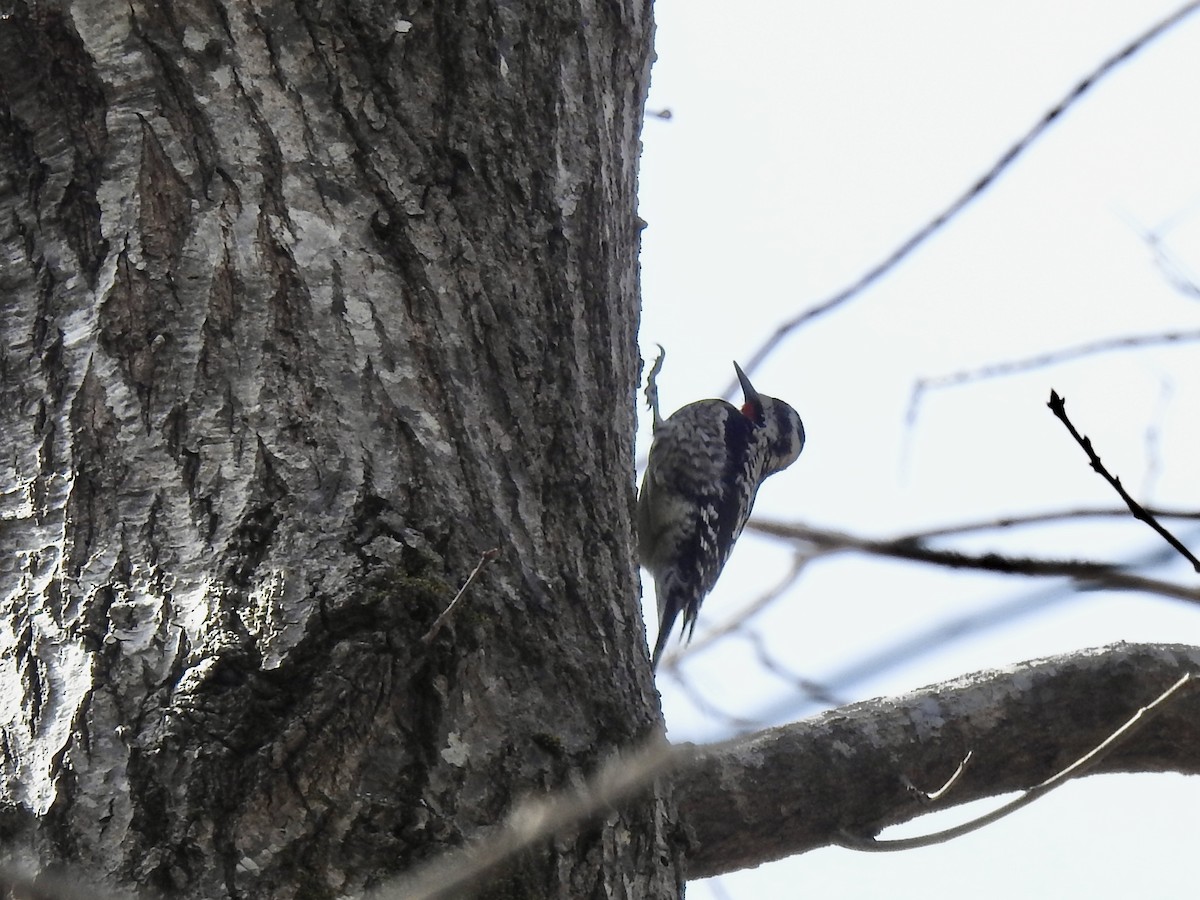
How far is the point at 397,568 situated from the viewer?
4.99ft

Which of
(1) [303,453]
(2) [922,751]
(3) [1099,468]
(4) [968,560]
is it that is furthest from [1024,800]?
(4) [968,560]

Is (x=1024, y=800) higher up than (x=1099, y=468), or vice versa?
(x=1099, y=468)

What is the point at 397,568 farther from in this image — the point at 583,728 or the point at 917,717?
the point at 917,717

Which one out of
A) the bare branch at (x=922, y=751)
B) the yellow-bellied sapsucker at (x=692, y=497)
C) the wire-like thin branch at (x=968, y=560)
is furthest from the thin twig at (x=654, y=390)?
the wire-like thin branch at (x=968, y=560)

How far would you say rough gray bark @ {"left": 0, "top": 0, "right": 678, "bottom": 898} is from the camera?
140 cm

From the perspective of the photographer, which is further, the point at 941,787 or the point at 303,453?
the point at 941,787

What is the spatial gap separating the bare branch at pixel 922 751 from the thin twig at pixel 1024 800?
58 millimetres

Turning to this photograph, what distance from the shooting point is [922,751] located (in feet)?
7.63

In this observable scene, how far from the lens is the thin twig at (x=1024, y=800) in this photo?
1.52m

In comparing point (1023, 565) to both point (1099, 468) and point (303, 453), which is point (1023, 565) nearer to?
point (1099, 468)

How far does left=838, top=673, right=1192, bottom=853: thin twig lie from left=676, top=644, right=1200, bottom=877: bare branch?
58 millimetres

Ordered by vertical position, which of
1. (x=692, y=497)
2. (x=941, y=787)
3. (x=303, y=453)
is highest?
(x=692, y=497)

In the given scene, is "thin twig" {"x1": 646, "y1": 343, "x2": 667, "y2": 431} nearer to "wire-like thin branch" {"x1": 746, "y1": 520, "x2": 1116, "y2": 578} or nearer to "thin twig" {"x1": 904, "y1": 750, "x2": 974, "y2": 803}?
"thin twig" {"x1": 904, "y1": 750, "x2": 974, "y2": 803}

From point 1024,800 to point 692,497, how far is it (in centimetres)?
304
